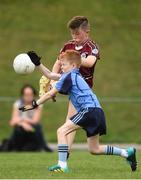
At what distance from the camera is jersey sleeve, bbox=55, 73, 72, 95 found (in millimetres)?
10668

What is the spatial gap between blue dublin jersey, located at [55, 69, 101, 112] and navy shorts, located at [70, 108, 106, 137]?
0.28ft

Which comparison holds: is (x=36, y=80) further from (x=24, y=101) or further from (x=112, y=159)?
(x=112, y=159)

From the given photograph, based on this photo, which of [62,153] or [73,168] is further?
[73,168]

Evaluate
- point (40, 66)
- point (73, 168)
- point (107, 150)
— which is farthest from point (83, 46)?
point (73, 168)

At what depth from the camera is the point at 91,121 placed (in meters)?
10.7

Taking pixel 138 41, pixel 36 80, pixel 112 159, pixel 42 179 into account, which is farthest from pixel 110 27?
pixel 42 179

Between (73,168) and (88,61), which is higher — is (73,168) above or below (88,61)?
below

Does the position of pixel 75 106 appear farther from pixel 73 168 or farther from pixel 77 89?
pixel 73 168

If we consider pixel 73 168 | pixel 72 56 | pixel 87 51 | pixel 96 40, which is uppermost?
pixel 96 40

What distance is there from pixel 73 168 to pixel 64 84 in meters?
1.56

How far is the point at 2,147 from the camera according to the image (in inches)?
688

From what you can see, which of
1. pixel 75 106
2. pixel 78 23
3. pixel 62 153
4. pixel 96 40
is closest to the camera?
pixel 62 153

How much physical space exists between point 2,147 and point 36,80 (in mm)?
5262

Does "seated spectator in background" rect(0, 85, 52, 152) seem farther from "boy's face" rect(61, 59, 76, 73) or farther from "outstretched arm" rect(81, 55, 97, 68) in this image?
"boy's face" rect(61, 59, 76, 73)
